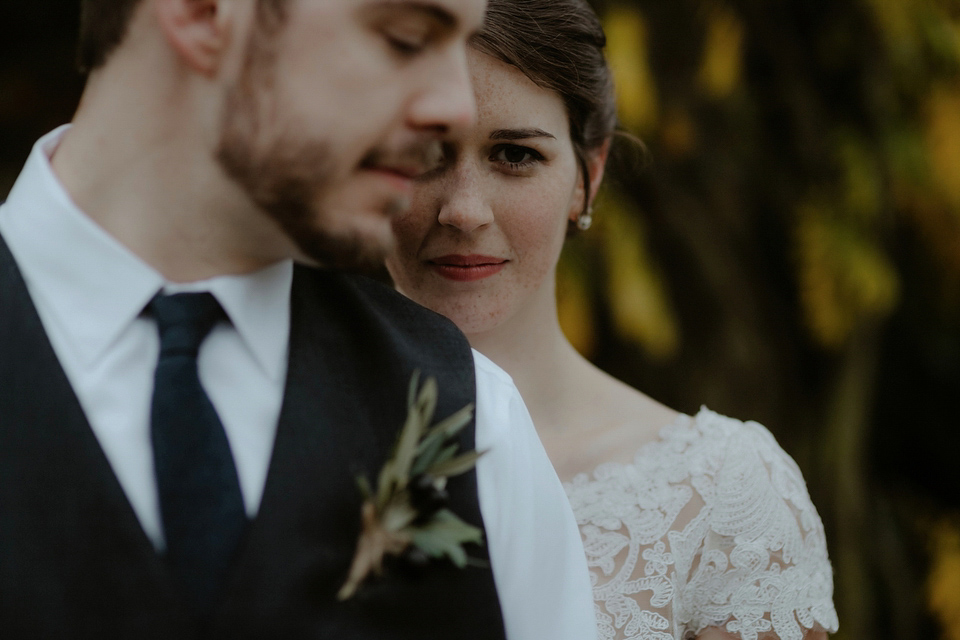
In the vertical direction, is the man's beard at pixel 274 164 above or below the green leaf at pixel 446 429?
above

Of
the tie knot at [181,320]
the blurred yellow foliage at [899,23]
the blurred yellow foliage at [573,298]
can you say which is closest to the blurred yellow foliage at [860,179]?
the blurred yellow foliage at [899,23]

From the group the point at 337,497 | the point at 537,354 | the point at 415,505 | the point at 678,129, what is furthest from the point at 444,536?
the point at 678,129

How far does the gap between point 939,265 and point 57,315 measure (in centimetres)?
479

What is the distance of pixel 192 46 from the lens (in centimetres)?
128

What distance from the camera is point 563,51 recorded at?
2111 millimetres

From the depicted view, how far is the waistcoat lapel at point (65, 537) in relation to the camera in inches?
45.3

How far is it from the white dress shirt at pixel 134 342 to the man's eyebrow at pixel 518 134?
68 cm

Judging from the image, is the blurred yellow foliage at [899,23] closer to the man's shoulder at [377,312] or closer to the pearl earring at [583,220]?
the pearl earring at [583,220]

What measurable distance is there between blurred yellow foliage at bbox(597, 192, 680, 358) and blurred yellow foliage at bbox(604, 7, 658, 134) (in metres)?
0.36

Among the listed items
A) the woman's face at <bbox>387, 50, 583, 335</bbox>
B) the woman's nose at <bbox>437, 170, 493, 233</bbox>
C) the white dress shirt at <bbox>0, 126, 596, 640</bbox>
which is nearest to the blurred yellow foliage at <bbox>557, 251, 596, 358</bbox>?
the woman's face at <bbox>387, 50, 583, 335</bbox>

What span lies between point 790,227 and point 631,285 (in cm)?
117

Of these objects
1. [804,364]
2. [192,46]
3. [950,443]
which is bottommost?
[950,443]

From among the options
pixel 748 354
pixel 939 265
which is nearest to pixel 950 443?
pixel 939 265

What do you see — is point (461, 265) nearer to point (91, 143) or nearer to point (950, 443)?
point (91, 143)
